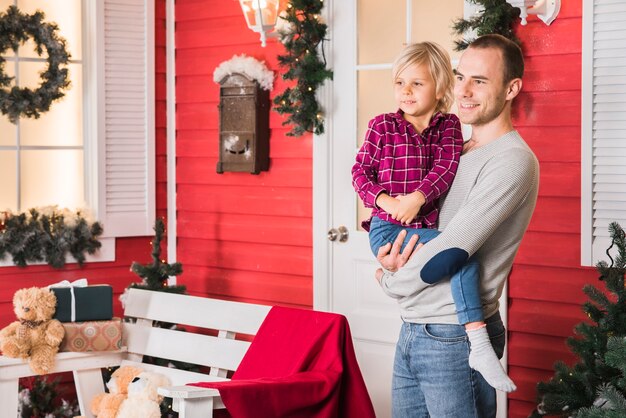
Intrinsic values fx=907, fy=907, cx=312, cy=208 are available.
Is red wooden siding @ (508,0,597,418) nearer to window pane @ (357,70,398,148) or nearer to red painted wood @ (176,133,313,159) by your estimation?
window pane @ (357,70,398,148)

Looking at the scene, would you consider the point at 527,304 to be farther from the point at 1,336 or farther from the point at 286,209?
the point at 1,336

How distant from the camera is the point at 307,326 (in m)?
3.14

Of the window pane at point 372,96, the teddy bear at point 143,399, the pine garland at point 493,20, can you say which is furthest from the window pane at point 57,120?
the pine garland at point 493,20

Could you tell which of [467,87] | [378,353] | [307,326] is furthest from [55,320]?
[467,87]

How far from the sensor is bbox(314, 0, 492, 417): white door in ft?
13.6

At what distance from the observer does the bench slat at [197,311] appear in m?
3.45

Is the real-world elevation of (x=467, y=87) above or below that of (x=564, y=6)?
below

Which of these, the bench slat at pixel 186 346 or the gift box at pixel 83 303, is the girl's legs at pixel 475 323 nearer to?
the bench slat at pixel 186 346

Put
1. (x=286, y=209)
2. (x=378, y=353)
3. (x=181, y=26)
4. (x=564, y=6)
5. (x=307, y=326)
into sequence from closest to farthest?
1. (x=307, y=326)
2. (x=564, y=6)
3. (x=378, y=353)
4. (x=286, y=209)
5. (x=181, y=26)

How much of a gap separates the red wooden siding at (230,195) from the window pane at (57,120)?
549 millimetres

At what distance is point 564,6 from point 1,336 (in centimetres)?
256

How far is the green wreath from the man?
2.80m

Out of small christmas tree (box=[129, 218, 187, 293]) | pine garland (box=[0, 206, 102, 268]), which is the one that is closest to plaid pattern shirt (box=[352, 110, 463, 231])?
small christmas tree (box=[129, 218, 187, 293])

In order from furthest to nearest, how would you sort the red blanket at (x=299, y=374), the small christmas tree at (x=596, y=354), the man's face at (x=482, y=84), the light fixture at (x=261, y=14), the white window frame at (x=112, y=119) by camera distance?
1. the white window frame at (x=112, y=119)
2. the light fixture at (x=261, y=14)
3. the small christmas tree at (x=596, y=354)
4. the red blanket at (x=299, y=374)
5. the man's face at (x=482, y=84)
